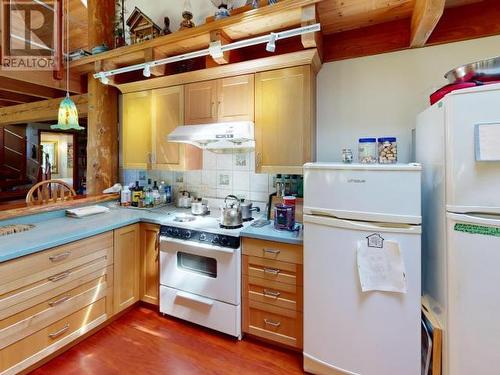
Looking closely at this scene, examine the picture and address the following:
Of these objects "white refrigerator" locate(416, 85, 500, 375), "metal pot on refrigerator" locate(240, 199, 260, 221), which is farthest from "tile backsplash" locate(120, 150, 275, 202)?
"white refrigerator" locate(416, 85, 500, 375)

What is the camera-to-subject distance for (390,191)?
138 cm

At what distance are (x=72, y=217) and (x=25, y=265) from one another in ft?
2.74

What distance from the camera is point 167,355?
1806 millimetres

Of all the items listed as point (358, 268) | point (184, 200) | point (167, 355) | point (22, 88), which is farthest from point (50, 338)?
point (22, 88)

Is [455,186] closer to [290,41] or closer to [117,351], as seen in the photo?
[290,41]

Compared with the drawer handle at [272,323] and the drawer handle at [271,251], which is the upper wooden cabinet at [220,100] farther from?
the drawer handle at [272,323]

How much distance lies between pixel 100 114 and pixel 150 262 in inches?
70.4

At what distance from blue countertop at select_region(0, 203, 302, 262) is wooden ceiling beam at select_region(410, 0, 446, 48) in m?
1.56

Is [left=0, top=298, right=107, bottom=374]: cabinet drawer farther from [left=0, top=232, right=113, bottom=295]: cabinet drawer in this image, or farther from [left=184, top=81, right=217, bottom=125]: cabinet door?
[left=184, top=81, right=217, bottom=125]: cabinet door

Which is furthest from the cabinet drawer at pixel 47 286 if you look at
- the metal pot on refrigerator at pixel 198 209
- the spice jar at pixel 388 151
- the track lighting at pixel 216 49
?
the spice jar at pixel 388 151

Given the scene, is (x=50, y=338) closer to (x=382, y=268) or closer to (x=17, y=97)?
(x=382, y=268)

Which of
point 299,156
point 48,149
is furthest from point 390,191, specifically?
point 48,149

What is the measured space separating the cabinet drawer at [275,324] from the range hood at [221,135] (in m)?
1.27

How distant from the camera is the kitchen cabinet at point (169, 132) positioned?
2453mm
